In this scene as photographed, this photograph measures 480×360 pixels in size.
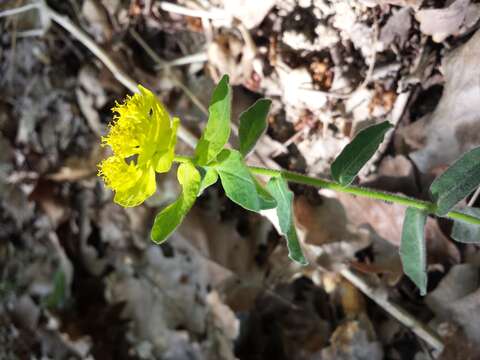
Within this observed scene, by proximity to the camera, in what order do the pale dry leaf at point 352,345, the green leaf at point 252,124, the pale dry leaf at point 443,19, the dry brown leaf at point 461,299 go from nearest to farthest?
1. the green leaf at point 252,124
2. the pale dry leaf at point 443,19
3. the dry brown leaf at point 461,299
4. the pale dry leaf at point 352,345

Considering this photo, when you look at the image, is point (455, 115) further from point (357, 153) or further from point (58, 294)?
point (58, 294)

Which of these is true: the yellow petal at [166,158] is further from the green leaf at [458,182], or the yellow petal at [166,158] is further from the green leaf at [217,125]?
the green leaf at [458,182]

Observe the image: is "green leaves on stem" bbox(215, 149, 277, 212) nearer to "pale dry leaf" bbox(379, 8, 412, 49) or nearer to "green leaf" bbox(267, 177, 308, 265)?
"green leaf" bbox(267, 177, 308, 265)

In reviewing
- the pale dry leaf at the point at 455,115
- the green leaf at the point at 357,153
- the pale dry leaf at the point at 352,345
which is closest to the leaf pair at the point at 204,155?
the green leaf at the point at 357,153

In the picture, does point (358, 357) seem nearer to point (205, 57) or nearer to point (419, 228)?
point (419, 228)

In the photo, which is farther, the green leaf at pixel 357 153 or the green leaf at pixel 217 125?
the green leaf at pixel 357 153

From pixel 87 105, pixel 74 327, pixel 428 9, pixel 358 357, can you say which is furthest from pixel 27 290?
pixel 428 9

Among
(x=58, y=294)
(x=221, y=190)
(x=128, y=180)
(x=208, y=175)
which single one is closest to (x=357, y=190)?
(x=208, y=175)
